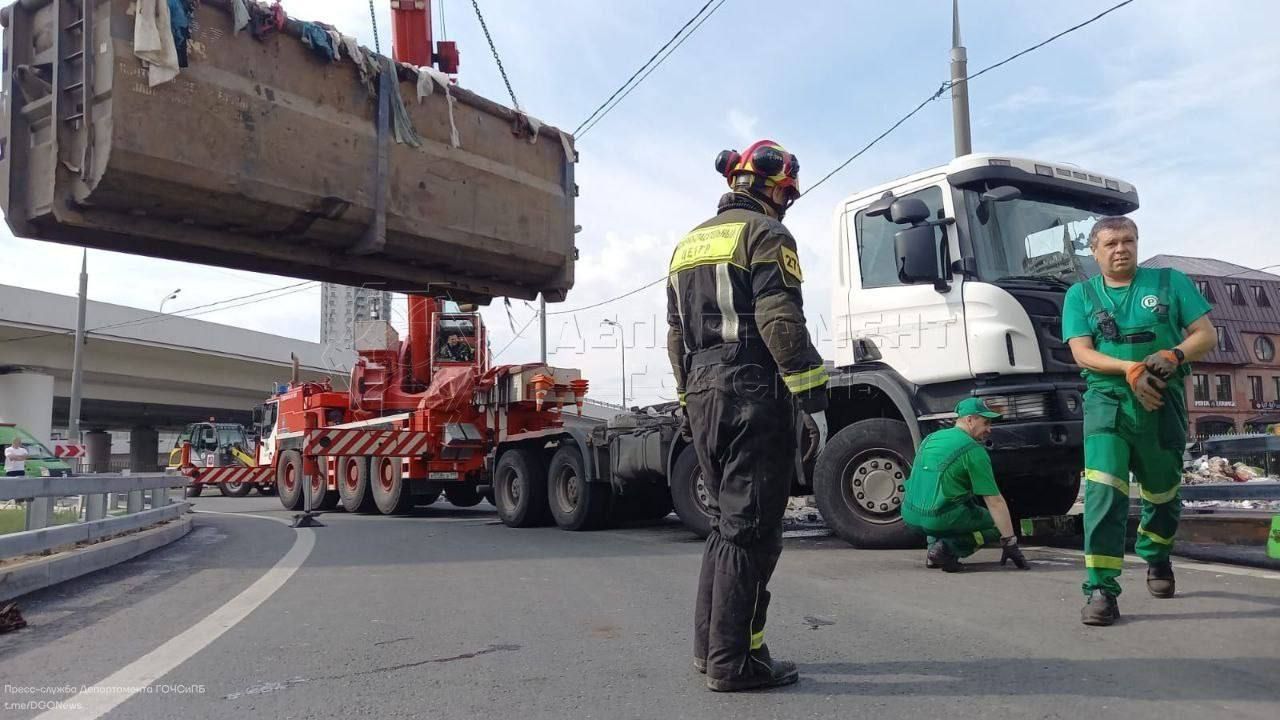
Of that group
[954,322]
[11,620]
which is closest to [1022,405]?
[954,322]

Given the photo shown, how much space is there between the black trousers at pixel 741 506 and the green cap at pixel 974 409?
2924 mm

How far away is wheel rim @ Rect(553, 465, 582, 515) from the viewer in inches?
389

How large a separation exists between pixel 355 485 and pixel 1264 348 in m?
46.6

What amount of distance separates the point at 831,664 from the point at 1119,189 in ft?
16.6

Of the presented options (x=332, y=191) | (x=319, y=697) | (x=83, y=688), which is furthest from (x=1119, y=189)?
(x=83, y=688)

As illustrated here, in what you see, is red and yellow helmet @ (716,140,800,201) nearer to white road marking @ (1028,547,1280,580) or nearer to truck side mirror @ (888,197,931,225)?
truck side mirror @ (888,197,931,225)

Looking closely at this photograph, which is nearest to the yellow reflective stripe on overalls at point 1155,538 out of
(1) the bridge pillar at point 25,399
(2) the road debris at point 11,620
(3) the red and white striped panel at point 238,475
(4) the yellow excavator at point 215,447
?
(2) the road debris at point 11,620

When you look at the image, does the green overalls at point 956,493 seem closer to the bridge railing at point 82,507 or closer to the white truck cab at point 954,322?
→ the white truck cab at point 954,322

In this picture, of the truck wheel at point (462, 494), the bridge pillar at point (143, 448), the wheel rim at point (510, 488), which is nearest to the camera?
the wheel rim at point (510, 488)

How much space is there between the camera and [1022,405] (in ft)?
19.3

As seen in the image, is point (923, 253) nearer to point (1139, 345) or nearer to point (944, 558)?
point (944, 558)

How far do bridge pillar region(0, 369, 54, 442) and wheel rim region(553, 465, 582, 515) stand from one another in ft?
86.0

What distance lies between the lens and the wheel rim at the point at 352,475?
598 inches

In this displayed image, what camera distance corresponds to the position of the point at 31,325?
27797 mm
